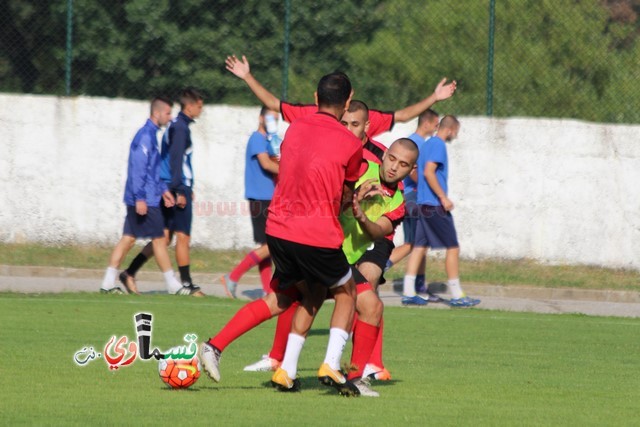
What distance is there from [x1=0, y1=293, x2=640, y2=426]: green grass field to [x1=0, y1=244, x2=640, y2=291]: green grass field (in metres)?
3.94

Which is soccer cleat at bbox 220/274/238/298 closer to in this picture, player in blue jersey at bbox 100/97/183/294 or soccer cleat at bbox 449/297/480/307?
player in blue jersey at bbox 100/97/183/294

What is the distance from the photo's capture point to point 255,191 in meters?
13.9

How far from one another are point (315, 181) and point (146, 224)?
695cm

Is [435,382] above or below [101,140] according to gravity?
below

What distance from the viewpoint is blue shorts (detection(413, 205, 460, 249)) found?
1449 cm

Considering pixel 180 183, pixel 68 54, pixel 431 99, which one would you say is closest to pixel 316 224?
pixel 431 99

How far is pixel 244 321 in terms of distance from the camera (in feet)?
25.2

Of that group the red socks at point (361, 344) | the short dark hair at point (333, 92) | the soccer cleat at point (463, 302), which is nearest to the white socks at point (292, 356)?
the red socks at point (361, 344)

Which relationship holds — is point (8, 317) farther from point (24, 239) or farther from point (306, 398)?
point (24, 239)

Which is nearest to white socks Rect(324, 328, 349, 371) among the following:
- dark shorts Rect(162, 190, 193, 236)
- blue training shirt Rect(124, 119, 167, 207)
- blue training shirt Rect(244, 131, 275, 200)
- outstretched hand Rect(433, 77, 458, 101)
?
outstretched hand Rect(433, 77, 458, 101)

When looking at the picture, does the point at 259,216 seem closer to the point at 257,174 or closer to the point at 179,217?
the point at 257,174

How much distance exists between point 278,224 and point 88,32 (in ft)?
42.5

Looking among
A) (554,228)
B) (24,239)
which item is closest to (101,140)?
(24,239)

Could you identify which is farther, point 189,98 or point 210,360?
point 189,98
